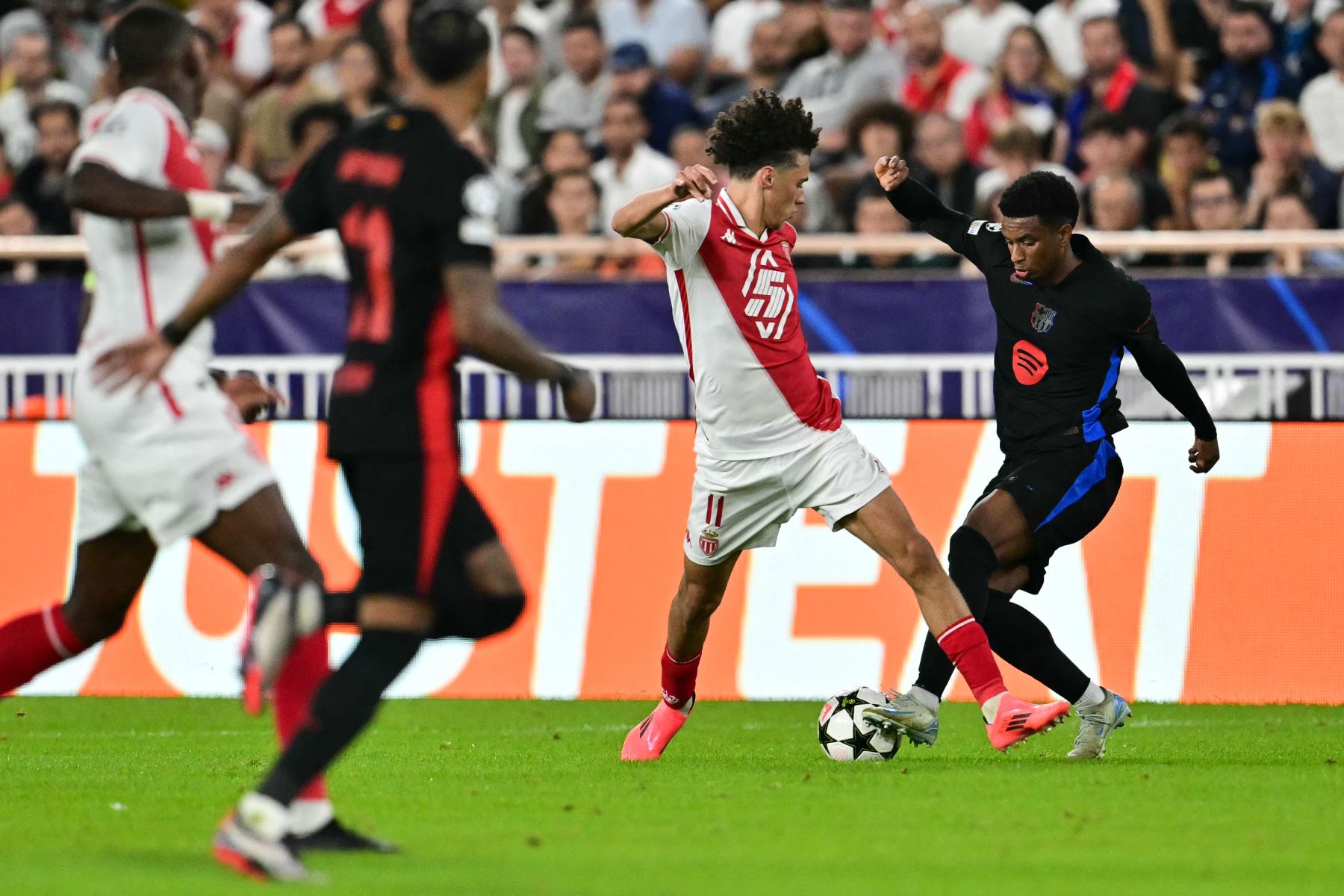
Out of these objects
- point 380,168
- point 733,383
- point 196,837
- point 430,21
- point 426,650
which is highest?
point 430,21

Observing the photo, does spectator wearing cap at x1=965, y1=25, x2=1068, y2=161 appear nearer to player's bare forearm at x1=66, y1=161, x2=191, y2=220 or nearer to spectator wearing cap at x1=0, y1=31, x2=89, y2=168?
spectator wearing cap at x1=0, y1=31, x2=89, y2=168

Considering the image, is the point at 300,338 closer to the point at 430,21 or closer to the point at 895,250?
the point at 895,250

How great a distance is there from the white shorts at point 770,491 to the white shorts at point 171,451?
220 cm

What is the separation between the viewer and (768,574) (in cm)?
1123

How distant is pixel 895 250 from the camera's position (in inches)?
550

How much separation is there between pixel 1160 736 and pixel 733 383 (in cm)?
264

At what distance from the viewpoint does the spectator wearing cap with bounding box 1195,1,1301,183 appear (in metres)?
14.9

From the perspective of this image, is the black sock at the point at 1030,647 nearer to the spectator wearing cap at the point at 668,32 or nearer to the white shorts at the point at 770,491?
the white shorts at the point at 770,491

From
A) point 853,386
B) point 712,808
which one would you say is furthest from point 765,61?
point 712,808

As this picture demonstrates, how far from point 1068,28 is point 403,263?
38.2 ft

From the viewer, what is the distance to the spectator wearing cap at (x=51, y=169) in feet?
53.0

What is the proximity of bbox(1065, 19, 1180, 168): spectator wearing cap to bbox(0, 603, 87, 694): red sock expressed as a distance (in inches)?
384

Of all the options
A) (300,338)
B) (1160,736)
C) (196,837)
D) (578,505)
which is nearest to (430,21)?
(196,837)

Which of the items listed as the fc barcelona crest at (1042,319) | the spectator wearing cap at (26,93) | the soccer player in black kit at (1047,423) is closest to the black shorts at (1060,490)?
the soccer player in black kit at (1047,423)
